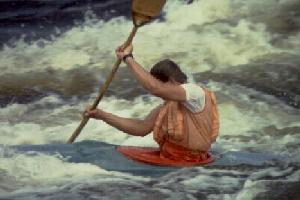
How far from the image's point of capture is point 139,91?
8711 millimetres

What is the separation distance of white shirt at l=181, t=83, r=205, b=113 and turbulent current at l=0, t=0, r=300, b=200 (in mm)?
506

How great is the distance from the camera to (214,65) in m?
9.50

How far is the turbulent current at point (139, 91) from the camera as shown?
5.16 metres

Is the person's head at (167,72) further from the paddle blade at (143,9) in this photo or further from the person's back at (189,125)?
the paddle blade at (143,9)

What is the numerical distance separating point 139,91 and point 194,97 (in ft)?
12.8

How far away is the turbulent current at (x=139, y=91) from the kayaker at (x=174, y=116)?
0.49 feet

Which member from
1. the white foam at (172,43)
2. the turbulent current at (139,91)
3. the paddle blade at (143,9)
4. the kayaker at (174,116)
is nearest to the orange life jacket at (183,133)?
the kayaker at (174,116)

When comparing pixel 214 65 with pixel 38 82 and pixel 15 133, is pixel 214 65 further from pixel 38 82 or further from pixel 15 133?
pixel 15 133

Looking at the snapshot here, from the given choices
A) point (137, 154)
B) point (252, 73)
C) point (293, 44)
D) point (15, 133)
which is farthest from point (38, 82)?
point (137, 154)

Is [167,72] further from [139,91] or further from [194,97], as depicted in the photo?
[139,91]

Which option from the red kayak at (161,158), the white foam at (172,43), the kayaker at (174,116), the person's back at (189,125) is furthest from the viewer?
the white foam at (172,43)

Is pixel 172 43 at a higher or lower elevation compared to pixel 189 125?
higher

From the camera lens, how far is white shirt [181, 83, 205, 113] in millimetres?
4797

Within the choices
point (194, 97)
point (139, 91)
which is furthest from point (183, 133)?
point (139, 91)
